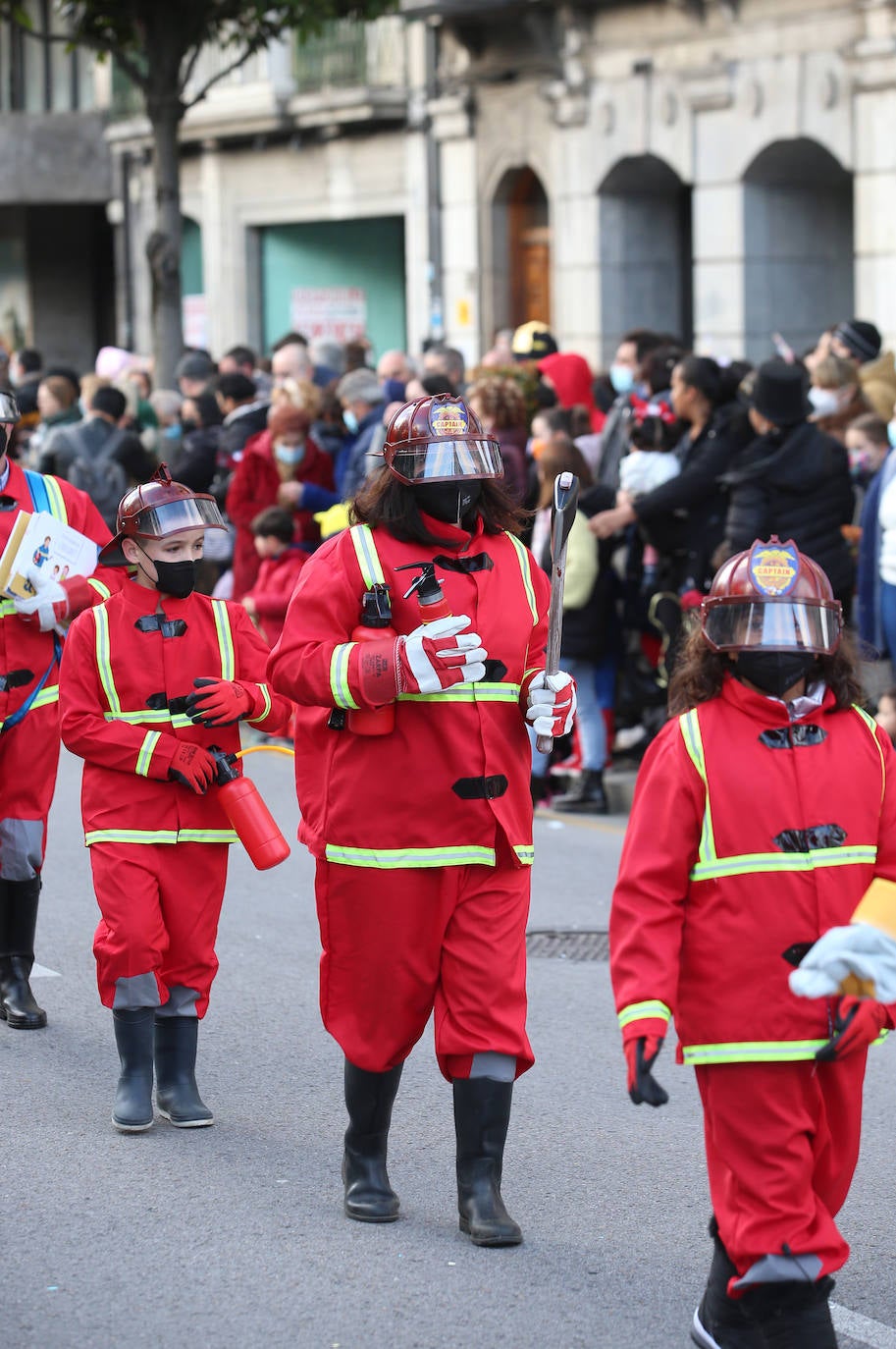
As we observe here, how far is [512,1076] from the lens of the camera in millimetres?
4770

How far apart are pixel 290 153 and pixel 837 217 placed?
974cm

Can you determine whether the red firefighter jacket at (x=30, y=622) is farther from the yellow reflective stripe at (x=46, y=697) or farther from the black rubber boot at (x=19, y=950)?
the black rubber boot at (x=19, y=950)

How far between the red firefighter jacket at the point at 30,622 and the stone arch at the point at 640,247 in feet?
48.4

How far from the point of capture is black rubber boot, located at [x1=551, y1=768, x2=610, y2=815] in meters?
10.3

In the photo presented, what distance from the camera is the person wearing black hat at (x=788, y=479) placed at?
29.8ft

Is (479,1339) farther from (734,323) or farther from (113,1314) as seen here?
(734,323)

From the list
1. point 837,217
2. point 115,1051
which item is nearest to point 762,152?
point 837,217

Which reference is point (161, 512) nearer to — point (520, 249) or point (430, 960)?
point (430, 960)

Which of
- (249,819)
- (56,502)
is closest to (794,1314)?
(249,819)

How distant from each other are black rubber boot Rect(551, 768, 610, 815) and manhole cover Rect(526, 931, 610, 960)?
7.92ft

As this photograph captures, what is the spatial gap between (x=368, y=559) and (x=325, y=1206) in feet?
5.05

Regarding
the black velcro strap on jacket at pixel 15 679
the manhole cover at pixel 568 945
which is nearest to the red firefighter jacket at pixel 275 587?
the manhole cover at pixel 568 945

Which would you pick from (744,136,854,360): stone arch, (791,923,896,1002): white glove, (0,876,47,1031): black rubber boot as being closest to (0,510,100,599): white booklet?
(0,876,47,1031): black rubber boot

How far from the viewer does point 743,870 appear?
391 cm
